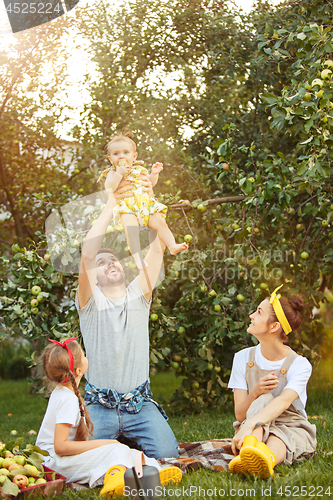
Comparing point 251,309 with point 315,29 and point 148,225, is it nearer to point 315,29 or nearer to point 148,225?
point 148,225

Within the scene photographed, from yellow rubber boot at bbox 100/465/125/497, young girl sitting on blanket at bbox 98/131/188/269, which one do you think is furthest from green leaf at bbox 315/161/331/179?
yellow rubber boot at bbox 100/465/125/497

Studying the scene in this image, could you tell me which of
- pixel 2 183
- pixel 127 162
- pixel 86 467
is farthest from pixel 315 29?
pixel 2 183

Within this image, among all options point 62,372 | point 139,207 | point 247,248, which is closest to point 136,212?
point 139,207

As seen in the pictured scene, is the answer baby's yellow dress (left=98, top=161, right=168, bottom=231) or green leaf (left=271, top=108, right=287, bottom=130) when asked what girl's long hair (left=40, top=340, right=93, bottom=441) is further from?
green leaf (left=271, top=108, right=287, bottom=130)

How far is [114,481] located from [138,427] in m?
0.63

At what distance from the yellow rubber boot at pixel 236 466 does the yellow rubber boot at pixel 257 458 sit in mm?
21

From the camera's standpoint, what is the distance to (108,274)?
305 cm

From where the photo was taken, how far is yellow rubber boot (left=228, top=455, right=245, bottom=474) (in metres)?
2.39

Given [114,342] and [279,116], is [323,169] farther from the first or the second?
[114,342]

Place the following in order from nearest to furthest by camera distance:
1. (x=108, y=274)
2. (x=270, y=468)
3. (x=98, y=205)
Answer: (x=270, y=468), (x=108, y=274), (x=98, y=205)

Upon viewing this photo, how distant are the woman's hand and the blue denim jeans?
62cm

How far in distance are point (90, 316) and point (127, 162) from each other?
989 mm

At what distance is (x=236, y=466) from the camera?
2418 millimetres

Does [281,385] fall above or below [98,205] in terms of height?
below
